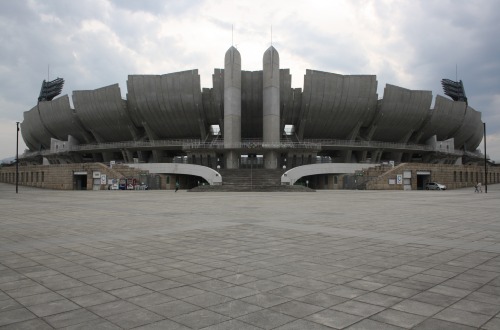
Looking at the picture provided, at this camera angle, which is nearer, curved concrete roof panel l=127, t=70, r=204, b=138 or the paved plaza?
the paved plaza

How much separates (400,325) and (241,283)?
2232mm

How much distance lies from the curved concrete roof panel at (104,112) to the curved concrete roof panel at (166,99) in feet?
6.86

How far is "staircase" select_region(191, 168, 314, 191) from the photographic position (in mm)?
39438

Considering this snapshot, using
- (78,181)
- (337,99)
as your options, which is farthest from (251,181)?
(78,181)

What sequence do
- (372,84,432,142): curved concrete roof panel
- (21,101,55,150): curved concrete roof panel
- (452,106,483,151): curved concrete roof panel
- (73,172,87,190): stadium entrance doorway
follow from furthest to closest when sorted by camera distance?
(21,101,55,150): curved concrete roof panel → (452,106,483,151): curved concrete roof panel → (372,84,432,142): curved concrete roof panel → (73,172,87,190): stadium entrance doorway

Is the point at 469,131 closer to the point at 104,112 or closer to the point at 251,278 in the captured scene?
the point at 104,112

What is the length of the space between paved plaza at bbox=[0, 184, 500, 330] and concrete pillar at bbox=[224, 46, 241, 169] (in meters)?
44.6

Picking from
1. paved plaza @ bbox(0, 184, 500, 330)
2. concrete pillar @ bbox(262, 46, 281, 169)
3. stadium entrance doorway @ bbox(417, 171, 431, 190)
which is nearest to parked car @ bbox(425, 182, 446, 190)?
stadium entrance doorway @ bbox(417, 171, 431, 190)

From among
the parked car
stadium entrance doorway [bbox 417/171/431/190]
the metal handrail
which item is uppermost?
the metal handrail

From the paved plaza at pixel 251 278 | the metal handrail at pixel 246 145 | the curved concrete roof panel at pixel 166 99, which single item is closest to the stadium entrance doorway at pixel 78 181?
the metal handrail at pixel 246 145

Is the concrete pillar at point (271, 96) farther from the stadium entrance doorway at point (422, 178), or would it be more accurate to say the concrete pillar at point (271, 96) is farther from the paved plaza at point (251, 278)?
the paved plaza at point (251, 278)

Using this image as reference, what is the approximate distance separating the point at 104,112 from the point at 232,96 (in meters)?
22.4

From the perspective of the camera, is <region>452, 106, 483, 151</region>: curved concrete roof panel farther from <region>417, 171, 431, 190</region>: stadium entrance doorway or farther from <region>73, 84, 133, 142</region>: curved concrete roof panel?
<region>73, 84, 133, 142</region>: curved concrete roof panel

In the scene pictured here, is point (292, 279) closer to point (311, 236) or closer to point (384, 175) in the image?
point (311, 236)
